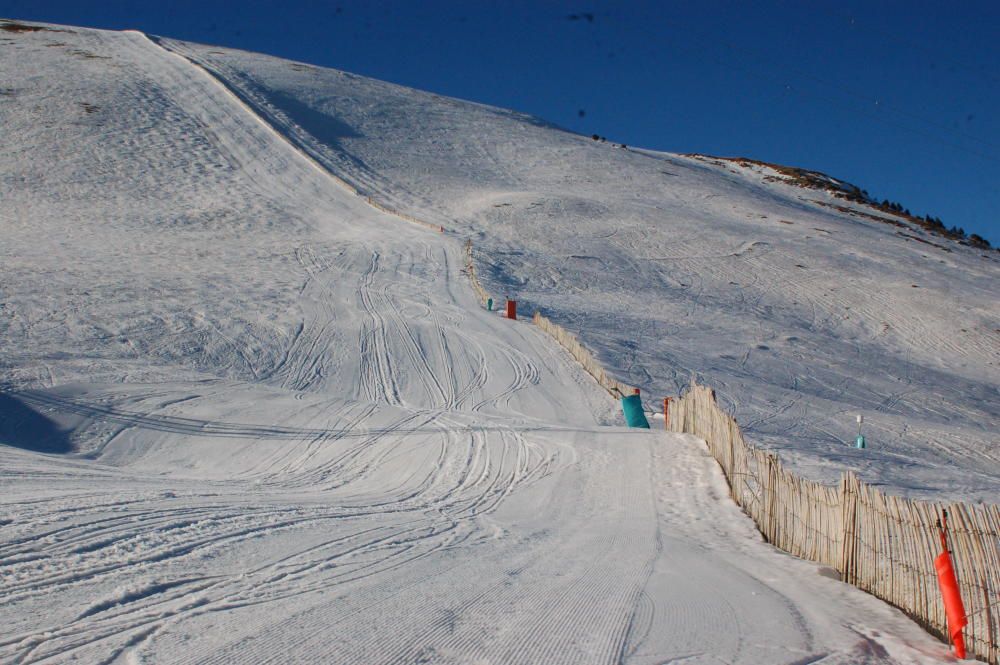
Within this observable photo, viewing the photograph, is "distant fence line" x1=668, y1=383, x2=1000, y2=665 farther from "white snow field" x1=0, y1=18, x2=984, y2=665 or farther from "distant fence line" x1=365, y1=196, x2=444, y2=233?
"distant fence line" x1=365, y1=196, x2=444, y2=233

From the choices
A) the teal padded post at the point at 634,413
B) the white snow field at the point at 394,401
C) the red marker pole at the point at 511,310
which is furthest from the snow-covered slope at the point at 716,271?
the teal padded post at the point at 634,413

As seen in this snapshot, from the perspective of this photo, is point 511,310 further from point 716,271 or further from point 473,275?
point 716,271

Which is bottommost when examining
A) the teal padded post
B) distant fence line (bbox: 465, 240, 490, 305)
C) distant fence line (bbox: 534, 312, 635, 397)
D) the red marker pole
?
the teal padded post

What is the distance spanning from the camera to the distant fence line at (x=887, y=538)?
5867 mm

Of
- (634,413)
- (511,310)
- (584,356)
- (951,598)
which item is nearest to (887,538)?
(951,598)

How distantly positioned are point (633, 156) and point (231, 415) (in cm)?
6295

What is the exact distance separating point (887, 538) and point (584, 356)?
16.0 meters

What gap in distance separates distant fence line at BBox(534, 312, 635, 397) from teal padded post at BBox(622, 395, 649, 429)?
1.32m

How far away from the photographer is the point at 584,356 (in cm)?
2306

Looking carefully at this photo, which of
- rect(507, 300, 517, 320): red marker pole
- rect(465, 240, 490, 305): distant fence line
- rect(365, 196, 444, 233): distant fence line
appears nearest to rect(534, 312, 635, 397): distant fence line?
rect(507, 300, 517, 320): red marker pole

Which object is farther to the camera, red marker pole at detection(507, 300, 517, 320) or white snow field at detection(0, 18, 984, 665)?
red marker pole at detection(507, 300, 517, 320)

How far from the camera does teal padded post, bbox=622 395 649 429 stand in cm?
1788

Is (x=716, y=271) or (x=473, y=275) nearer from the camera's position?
(x=473, y=275)

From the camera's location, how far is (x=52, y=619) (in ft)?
16.8
